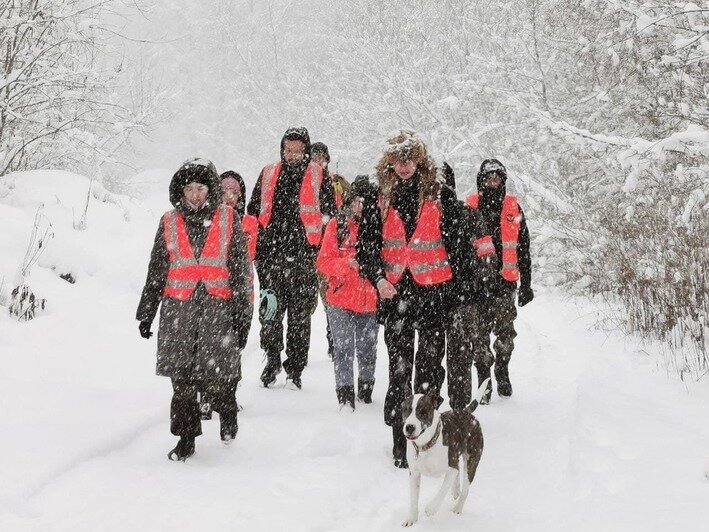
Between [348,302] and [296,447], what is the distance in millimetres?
1484

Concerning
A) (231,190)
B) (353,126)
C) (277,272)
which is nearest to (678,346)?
(277,272)

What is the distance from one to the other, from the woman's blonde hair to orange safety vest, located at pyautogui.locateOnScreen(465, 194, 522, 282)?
7.10 ft

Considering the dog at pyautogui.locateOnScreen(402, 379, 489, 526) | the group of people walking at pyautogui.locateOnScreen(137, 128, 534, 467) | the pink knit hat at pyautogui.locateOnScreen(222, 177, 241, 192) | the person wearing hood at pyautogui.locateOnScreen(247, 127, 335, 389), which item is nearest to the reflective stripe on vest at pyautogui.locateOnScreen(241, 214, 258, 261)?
the person wearing hood at pyautogui.locateOnScreen(247, 127, 335, 389)

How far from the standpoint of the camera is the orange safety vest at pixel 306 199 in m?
6.61

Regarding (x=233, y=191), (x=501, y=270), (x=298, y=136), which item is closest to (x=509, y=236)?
(x=501, y=270)

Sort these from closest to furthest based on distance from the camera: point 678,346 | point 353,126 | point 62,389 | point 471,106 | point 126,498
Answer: point 126,498 < point 62,389 < point 678,346 < point 471,106 < point 353,126

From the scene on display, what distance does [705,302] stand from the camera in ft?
22.0

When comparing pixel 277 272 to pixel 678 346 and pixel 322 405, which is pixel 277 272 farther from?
pixel 678 346

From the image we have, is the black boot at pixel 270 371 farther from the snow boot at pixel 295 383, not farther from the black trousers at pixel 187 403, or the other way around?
the black trousers at pixel 187 403

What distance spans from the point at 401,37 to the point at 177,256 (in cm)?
2048

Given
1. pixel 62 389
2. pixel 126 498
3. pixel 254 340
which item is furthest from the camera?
pixel 254 340

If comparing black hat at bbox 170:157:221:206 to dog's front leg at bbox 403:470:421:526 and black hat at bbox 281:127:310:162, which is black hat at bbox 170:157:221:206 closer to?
black hat at bbox 281:127:310:162

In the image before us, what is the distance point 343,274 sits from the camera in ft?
19.2

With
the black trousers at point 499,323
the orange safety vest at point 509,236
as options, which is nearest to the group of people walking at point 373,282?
the black trousers at point 499,323
